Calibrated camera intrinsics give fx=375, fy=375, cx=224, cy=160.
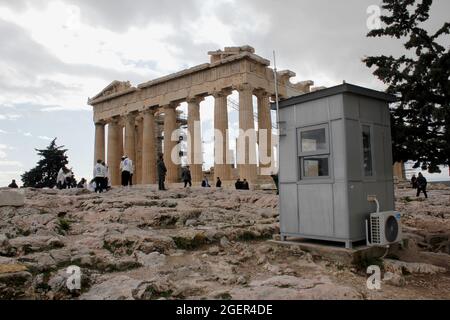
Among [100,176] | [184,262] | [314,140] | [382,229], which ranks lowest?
[184,262]

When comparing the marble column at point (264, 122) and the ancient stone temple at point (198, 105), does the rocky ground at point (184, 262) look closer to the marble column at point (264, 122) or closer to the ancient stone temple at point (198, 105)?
the ancient stone temple at point (198, 105)

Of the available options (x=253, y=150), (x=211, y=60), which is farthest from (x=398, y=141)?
(x=211, y=60)

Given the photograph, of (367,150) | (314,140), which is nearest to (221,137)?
(314,140)

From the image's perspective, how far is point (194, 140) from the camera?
3438cm

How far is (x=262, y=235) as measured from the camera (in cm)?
962

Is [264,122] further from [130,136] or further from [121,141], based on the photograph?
[121,141]

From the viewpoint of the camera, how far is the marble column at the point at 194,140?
34.2 meters

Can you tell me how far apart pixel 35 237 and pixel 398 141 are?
8.43 m

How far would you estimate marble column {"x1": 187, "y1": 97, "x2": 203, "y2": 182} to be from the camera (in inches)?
1346

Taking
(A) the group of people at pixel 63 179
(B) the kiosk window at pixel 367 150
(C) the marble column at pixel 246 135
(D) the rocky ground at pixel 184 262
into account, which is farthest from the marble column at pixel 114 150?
(B) the kiosk window at pixel 367 150

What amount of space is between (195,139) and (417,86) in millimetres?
26853

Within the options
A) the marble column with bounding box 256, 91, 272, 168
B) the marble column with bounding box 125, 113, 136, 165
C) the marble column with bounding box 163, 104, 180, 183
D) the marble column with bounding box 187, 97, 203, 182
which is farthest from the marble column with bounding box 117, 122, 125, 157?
the marble column with bounding box 256, 91, 272, 168

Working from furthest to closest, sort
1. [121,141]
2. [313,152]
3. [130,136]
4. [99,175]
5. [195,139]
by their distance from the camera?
[121,141] < [130,136] < [195,139] < [99,175] < [313,152]

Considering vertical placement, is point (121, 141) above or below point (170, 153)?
above
